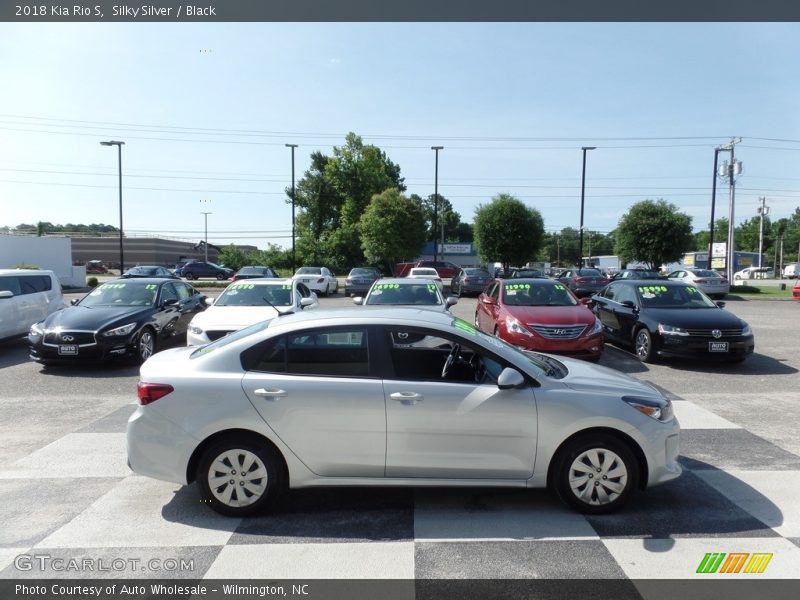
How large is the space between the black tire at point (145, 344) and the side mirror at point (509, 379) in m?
7.97

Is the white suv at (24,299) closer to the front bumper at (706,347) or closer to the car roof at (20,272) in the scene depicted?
the car roof at (20,272)

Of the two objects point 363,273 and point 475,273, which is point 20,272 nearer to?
point 363,273

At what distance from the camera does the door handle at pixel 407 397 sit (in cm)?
409

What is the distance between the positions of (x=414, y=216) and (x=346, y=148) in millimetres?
17450

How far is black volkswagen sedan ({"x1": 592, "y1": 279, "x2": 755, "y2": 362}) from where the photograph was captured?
980 cm

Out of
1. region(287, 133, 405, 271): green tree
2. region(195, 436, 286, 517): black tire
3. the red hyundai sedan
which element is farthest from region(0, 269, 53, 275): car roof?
Answer: region(287, 133, 405, 271): green tree

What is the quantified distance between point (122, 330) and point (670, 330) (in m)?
9.53

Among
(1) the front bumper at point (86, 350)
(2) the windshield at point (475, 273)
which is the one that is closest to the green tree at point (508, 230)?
(2) the windshield at point (475, 273)

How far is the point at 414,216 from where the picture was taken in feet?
147

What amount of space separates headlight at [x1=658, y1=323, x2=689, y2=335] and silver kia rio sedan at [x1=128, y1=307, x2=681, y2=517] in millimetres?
6355

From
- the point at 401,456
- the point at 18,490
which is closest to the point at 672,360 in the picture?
the point at 401,456

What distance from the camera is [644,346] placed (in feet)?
34.8

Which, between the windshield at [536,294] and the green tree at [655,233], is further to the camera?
the green tree at [655,233]

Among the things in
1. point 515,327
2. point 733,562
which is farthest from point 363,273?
point 733,562
